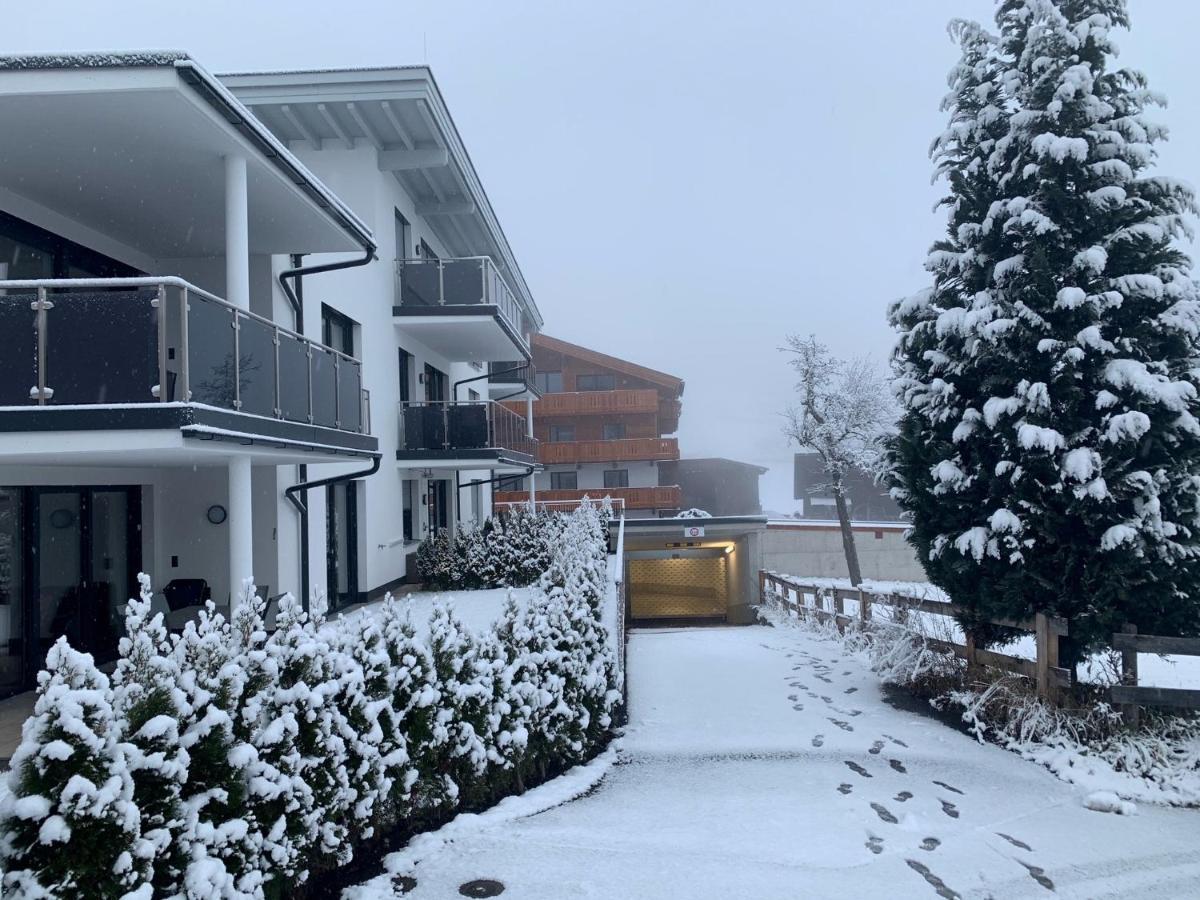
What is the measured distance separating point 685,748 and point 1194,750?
4.09 m

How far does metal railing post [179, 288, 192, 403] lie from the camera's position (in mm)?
7148

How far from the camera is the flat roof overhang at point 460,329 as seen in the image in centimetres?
1700

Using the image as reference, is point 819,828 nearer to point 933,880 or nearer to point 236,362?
point 933,880

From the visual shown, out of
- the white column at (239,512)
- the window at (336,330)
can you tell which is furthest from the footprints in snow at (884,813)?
the window at (336,330)

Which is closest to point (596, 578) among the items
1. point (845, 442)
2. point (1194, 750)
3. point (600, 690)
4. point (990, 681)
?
point (600, 690)

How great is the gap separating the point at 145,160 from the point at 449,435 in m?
9.35

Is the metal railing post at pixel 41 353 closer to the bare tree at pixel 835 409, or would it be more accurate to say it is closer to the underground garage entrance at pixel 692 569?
the underground garage entrance at pixel 692 569

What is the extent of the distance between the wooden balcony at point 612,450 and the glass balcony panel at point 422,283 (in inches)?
913

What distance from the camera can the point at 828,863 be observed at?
5.25m

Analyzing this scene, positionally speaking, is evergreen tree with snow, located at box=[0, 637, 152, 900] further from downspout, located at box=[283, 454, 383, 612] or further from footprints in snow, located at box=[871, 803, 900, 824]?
downspout, located at box=[283, 454, 383, 612]

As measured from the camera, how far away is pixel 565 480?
4216 centimetres

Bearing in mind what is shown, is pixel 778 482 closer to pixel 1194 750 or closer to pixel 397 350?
pixel 397 350

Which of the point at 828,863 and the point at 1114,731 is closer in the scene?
the point at 828,863

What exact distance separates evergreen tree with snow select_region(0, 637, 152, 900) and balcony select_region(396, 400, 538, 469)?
13.7 metres
